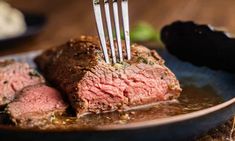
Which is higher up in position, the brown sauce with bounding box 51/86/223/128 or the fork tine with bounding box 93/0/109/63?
the fork tine with bounding box 93/0/109/63

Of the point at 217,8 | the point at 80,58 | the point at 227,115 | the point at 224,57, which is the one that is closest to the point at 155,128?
the point at 227,115

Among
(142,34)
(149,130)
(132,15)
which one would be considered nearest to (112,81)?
(149,130)

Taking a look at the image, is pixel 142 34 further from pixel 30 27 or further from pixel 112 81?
pixel 112 81

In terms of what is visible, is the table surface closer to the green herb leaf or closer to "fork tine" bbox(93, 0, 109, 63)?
the green herb leaf

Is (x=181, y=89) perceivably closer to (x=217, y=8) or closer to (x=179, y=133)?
(x=179, y=133)

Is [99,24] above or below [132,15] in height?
below

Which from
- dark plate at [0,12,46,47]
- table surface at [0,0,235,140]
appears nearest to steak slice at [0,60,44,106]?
dark plate at [0,12,46,47]

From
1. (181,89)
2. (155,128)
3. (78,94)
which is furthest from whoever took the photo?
(181,89)
